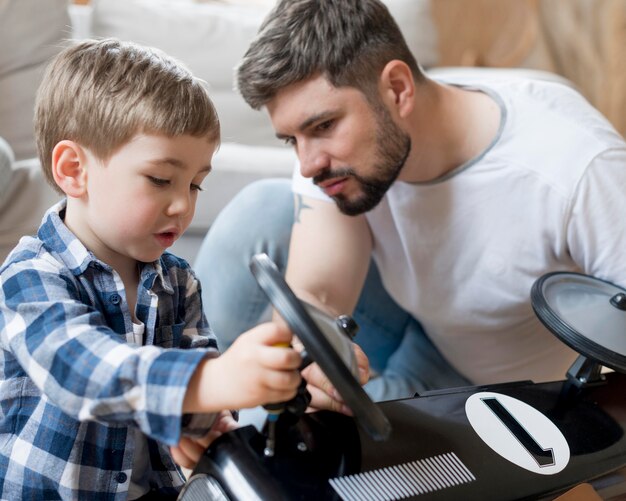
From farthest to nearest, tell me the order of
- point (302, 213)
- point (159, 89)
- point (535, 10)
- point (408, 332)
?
point (535, 10), point (408, 332), point (302, 213), point (159, 89)

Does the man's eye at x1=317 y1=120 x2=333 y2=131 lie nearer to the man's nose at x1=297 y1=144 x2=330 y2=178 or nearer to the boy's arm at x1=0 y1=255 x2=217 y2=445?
the man's nose at x1=297 y1=144 x2=330 y2=178

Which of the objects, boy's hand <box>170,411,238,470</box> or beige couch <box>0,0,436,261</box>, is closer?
boy's hand <box>170,411,238,470</box>

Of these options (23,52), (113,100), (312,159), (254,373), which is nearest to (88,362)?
(254,373)

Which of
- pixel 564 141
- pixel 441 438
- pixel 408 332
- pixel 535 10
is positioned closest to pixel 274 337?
pixel 441 438

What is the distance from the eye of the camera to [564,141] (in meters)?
1.13

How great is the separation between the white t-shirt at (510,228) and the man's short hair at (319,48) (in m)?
0.24

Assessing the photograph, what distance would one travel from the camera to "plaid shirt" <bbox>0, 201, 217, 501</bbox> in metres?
0.59

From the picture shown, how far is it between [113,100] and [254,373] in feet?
1.18

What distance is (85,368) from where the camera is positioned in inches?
23.3

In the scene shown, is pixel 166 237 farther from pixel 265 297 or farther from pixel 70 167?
pixel 265 297

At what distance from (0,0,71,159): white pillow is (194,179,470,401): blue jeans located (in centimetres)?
79

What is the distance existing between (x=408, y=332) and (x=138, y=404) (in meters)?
1.02

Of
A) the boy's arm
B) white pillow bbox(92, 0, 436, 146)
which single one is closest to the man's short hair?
the boy's arm

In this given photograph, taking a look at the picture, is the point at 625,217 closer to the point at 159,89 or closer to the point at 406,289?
the point at 406,289
